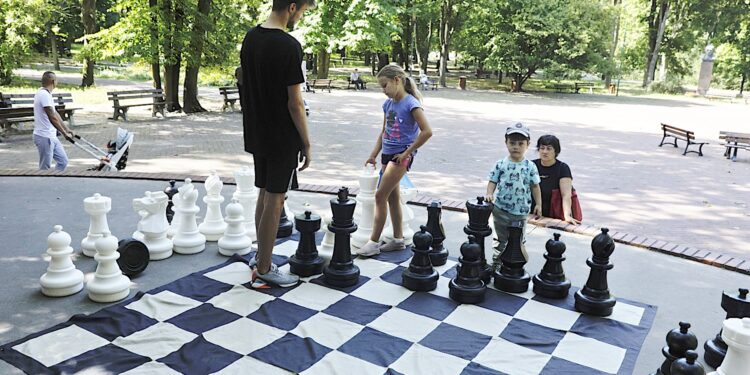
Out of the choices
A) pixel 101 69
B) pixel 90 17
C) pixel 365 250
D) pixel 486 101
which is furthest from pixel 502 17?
pixel 365 250

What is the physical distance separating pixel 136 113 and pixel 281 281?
517 inches

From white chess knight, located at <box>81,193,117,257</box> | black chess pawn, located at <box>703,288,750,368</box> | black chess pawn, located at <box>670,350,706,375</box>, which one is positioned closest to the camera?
black chess pawn, located at <box>670,350,706,375</box>

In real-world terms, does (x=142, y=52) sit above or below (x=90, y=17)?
below

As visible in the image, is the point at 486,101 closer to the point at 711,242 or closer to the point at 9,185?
the point at 711,242

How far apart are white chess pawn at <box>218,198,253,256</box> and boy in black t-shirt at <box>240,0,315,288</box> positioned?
0.52 meters

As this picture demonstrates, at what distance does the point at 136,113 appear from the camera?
15.1m

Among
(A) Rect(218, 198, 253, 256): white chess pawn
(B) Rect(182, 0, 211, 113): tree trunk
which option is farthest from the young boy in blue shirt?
(B) Rect(182, 0, 211, 113): tree trunk

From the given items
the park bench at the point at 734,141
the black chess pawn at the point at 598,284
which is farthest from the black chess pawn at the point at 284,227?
the park bench at the point at 734,141

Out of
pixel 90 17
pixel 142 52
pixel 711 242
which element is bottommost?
pixel 711 242

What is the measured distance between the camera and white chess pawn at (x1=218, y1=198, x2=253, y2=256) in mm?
4051

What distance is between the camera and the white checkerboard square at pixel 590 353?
2.72 m

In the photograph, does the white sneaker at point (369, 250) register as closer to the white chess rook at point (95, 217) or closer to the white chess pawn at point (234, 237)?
the white chess pawn at point (234, 237)

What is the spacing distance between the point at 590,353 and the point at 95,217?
121 inches

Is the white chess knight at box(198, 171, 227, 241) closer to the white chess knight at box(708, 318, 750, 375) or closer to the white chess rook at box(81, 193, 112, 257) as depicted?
the white chess rook at box(81, 193, 112, 257)
